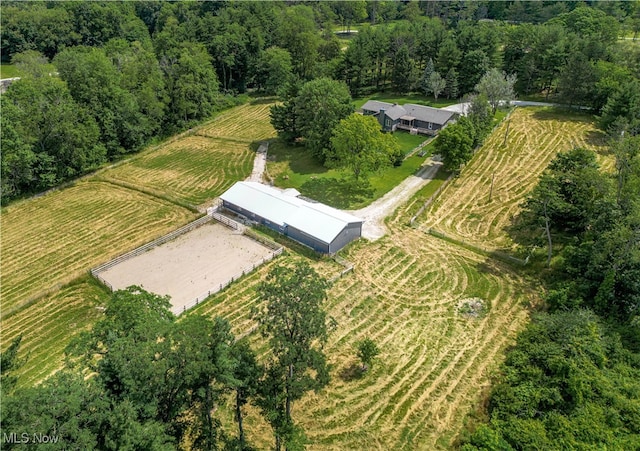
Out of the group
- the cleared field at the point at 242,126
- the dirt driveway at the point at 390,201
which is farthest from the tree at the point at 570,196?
the cleared field at the point at 242,126

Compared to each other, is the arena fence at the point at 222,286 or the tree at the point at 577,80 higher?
the tree at the point at 577,80

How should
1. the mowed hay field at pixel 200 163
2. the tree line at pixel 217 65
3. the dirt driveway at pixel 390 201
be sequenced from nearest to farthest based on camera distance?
the dirt driveway at pixel 390 201 → the mowed hay field at pixel 200 163 → the tree line at pixel 217 65

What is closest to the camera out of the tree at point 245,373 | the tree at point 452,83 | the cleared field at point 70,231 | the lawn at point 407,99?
the tree at point 245,373

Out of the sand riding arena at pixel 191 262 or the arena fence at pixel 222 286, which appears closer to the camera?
the arena fence at pixel 222 286

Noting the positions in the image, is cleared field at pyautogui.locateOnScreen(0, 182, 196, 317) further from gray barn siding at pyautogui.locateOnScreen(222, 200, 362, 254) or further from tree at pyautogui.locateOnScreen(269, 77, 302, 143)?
tree at pyautogui.locateOnScreen(269, 77, 302, 143)

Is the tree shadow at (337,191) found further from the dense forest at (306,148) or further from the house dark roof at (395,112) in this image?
the house dark roof at (395,112)

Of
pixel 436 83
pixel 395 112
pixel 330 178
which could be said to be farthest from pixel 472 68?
pixel 330 178

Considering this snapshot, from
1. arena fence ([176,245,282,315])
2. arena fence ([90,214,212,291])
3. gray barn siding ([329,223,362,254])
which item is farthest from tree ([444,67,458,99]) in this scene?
arena fence ([176,245,282,315])
